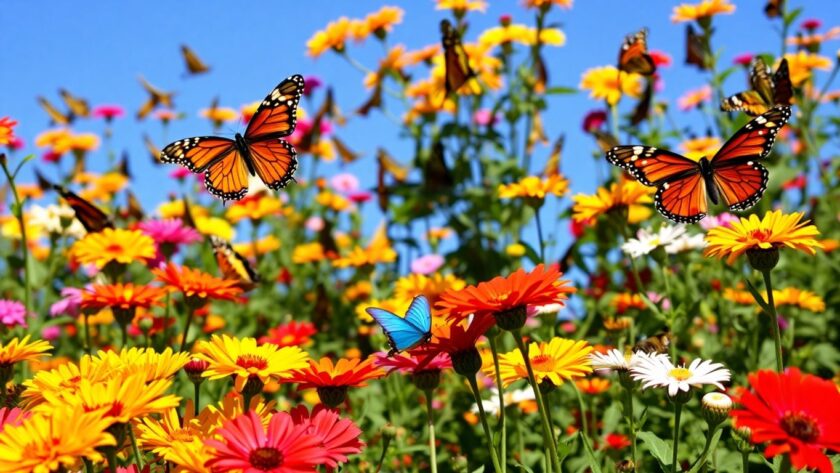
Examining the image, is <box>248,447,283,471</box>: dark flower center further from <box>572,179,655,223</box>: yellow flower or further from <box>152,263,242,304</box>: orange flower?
<box>572,179,655,223</box>: yellow flower

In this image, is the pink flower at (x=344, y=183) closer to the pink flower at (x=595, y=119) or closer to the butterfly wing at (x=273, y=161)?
the pink flower at (x=595, y=119)

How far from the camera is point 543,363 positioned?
2035mm

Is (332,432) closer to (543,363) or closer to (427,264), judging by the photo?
(543,363)

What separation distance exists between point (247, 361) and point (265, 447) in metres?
0.42

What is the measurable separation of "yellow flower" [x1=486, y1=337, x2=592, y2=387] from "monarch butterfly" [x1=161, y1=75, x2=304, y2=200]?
119 centimetres

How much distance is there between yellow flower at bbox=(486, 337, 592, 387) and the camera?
1.97 metres

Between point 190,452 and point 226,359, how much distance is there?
0.35 m

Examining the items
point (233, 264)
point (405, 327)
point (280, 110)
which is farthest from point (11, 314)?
point (405, 327)

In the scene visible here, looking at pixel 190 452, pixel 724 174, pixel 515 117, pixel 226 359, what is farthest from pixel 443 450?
pixel 515 117

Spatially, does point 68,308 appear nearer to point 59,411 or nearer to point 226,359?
point 226,359

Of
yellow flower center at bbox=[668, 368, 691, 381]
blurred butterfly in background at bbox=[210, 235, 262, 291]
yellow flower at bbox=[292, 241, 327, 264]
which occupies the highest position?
blurred butterfly in background at bbox=[210, 235, 262, 291]

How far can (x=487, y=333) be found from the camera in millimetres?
2047

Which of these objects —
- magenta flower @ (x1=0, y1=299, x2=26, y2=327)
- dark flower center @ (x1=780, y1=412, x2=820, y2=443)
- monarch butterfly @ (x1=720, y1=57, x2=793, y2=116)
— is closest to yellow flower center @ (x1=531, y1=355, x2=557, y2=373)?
dark flower center @ (x1=780, y1=412, x2=820, y2=443)

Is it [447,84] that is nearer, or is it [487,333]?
[487,333]
